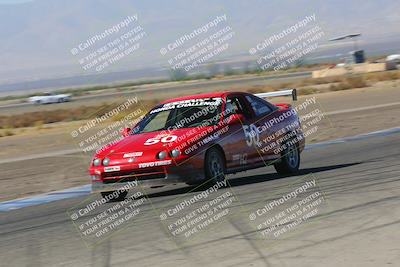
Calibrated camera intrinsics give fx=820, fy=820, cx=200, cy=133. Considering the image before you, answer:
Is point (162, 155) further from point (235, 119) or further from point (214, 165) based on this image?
point (235, 119)

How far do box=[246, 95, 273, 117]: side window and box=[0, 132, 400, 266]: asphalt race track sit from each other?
4.01 feet

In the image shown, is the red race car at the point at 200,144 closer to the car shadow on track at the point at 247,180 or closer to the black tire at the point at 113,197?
the black tire at the point at 113,197

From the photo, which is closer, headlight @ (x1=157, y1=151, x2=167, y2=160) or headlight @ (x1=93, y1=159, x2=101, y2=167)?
headlight @ (x1=157, y1=151, x2=167, y2=160)

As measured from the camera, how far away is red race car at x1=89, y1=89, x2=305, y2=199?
36.0 ft

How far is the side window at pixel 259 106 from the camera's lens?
12.6 m

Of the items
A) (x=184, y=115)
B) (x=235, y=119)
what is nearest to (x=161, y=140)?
(x=184, y=115)

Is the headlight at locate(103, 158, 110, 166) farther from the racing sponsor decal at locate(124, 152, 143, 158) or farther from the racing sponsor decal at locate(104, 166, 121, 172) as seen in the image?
the racing sponsor decal at locate(124, 152, 143, 158)

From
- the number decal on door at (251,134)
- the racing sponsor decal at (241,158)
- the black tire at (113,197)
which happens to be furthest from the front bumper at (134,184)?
the number decal on door at (251,134)

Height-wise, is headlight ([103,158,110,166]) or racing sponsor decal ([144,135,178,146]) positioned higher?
headlight ([103,158,110,166])

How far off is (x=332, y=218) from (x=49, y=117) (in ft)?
119

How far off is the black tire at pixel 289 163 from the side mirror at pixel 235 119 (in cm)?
113

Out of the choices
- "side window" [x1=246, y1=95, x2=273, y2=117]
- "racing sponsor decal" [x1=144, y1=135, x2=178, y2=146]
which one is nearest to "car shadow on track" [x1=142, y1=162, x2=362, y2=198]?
"racing sponsor decal" [x1=144, y1=135, x2=178, y2=146]

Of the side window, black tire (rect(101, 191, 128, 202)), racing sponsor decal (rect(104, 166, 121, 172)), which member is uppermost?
racing sponsor decal (rect(104, 166, 121, 172))

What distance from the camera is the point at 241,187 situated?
11609 mm
